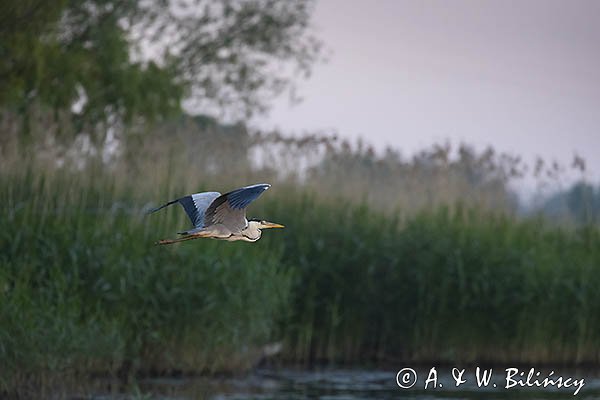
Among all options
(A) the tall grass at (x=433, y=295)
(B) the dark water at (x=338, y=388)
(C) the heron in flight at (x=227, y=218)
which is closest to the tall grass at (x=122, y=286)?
(B) the dark water at (x=338, y=388)

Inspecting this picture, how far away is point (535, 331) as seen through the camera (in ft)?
46.5

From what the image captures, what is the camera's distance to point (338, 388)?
12242mm

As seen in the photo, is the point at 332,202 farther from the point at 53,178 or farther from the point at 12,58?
the point at 12,58

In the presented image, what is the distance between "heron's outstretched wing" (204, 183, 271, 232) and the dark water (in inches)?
180

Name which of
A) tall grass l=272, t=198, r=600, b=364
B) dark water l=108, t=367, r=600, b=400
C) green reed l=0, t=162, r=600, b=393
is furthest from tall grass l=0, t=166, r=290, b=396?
tall grass l=272, t=198, r=600, b=364

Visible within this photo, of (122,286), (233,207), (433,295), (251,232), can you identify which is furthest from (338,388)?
(233,207)

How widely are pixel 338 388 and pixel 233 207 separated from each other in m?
6.17

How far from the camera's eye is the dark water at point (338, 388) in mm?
11609

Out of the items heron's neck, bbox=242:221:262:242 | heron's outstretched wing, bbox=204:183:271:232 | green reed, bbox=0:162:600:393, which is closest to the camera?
heron's outstretched wing, bbox=204:183:271:232

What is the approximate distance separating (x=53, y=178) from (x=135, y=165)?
177cm

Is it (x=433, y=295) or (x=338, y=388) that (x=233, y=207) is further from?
(x=433, y=295)

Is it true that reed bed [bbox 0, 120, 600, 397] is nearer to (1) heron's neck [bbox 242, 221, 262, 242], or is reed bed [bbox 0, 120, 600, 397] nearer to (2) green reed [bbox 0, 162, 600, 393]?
(2) green reed [bbox 0, 162, 600, 393]

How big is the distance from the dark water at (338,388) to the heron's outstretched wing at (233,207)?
15.0 feet

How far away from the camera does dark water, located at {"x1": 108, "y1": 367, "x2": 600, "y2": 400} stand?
11609mm
